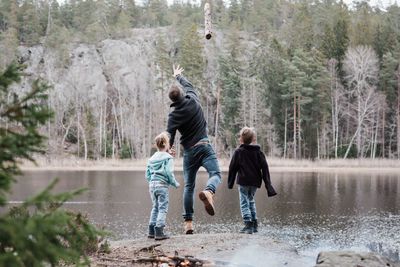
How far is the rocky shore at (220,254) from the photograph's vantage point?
5.56 metres

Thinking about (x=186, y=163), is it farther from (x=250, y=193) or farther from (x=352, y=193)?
(x=352, y=193)

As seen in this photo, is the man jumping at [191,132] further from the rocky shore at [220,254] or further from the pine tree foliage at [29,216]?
the pine tree foliage at [29,216]

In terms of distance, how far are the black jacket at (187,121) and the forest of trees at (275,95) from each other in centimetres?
4492

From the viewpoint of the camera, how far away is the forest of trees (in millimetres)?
53562

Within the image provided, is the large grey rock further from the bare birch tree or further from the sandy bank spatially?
the bare birch tree

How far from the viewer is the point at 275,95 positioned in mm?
54594

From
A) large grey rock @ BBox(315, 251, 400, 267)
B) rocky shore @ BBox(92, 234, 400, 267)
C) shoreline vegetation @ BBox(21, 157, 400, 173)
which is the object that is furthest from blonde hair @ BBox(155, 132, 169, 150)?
shoreline vegetation @ BBox(21, 157, 400, 173)

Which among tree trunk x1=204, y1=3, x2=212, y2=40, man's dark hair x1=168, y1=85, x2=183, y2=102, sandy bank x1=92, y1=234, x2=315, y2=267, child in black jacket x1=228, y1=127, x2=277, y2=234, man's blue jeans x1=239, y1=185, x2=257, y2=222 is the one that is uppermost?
tree trunk x1=204, y1=3, x2=212, y2=40

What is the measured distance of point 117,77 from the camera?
2640 inches

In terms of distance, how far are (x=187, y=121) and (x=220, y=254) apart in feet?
5.68

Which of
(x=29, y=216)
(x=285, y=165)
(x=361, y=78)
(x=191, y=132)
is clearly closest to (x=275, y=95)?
(x=361, y=78)

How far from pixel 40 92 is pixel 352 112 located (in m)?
56.3

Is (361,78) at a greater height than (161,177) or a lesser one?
greater

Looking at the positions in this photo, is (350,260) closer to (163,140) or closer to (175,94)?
(163,140)
